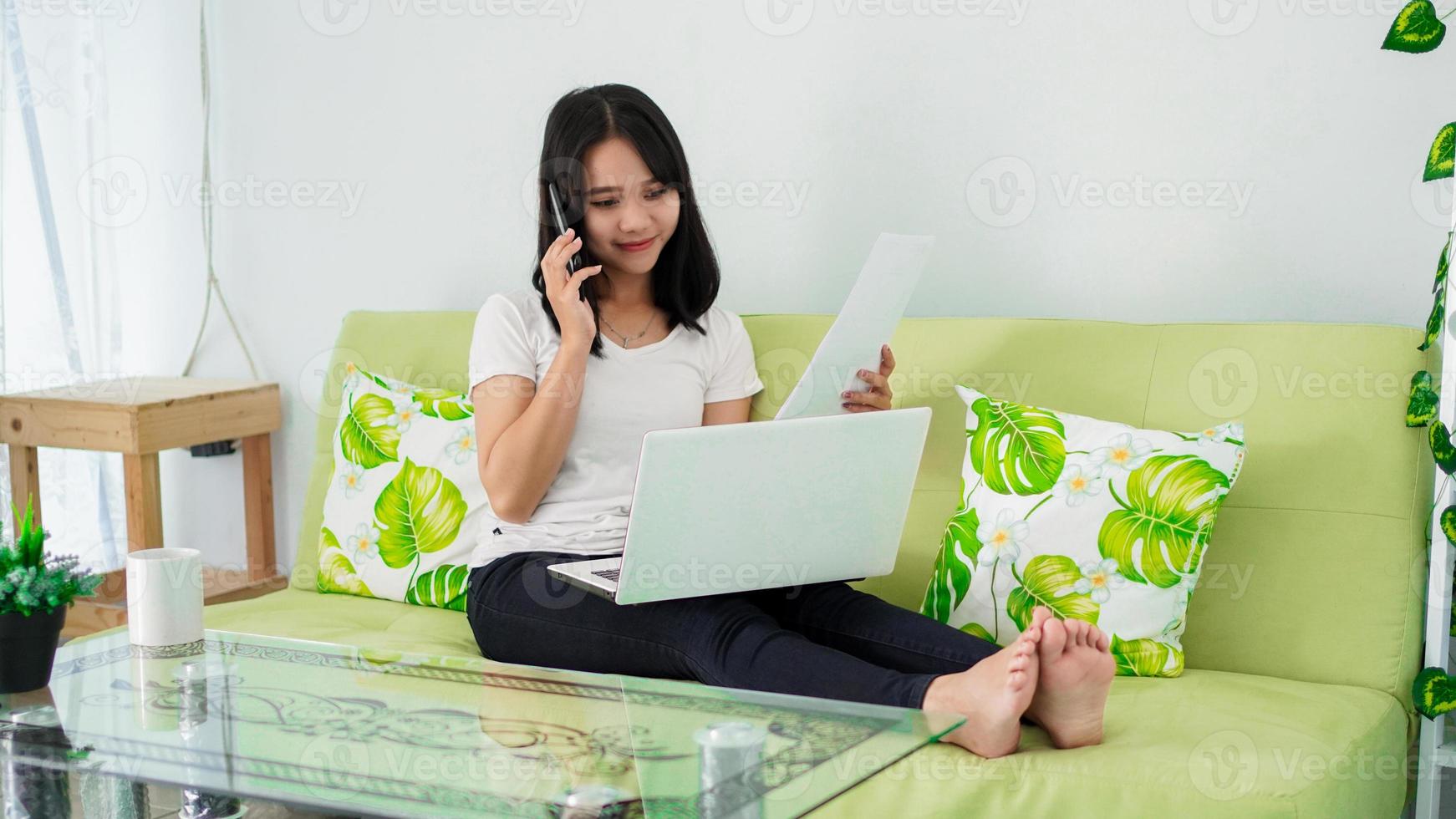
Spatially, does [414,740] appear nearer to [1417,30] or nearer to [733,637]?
[733,637]

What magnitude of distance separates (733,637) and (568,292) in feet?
1.70

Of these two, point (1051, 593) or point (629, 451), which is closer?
point (1051, 593)

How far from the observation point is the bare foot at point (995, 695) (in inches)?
47.8

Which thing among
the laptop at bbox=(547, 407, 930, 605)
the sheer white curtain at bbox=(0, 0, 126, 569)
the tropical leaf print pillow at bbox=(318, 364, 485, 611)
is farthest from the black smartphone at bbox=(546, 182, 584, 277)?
the sheer white curtain at bbox=(0, 0, 126, 569)

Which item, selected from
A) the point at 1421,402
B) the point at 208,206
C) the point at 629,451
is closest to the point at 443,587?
the point at 629,451

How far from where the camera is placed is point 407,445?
2.03m

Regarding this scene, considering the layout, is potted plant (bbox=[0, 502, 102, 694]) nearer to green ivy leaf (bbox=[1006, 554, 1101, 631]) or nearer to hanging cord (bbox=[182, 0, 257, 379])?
green ivy leaf (bbox=[1006, 554, 1101, 631])

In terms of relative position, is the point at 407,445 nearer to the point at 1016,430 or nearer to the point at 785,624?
the point at 785,624

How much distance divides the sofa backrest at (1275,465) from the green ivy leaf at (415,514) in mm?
638

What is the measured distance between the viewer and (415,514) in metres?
1.99

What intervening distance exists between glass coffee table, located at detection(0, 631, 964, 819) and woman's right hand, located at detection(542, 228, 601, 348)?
475mm

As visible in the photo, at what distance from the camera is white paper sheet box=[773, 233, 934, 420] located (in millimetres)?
1628

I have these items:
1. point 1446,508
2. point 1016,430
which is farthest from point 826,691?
point 1446,508

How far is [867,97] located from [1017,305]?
1.37 feet
